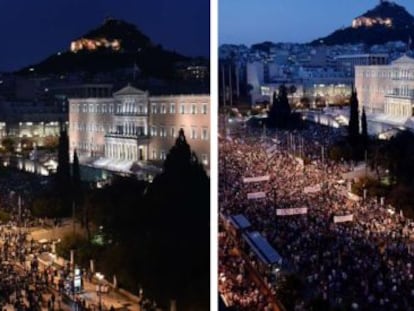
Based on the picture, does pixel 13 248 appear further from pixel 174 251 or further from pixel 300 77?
pixel 300 77

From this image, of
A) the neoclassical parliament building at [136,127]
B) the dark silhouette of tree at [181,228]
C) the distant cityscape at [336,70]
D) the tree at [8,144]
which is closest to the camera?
the tree at [8,144]

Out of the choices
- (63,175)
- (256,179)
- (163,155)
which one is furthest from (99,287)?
(256,179)

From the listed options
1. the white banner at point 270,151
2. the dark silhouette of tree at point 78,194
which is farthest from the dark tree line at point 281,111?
the dark silhouette of tree at point 78,194

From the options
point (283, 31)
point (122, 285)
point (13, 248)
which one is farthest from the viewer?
point (283, 31)

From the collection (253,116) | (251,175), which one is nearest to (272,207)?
(251,175)

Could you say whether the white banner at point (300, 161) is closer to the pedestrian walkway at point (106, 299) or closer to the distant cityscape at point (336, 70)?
the distant cityscape at point (336, 70)
